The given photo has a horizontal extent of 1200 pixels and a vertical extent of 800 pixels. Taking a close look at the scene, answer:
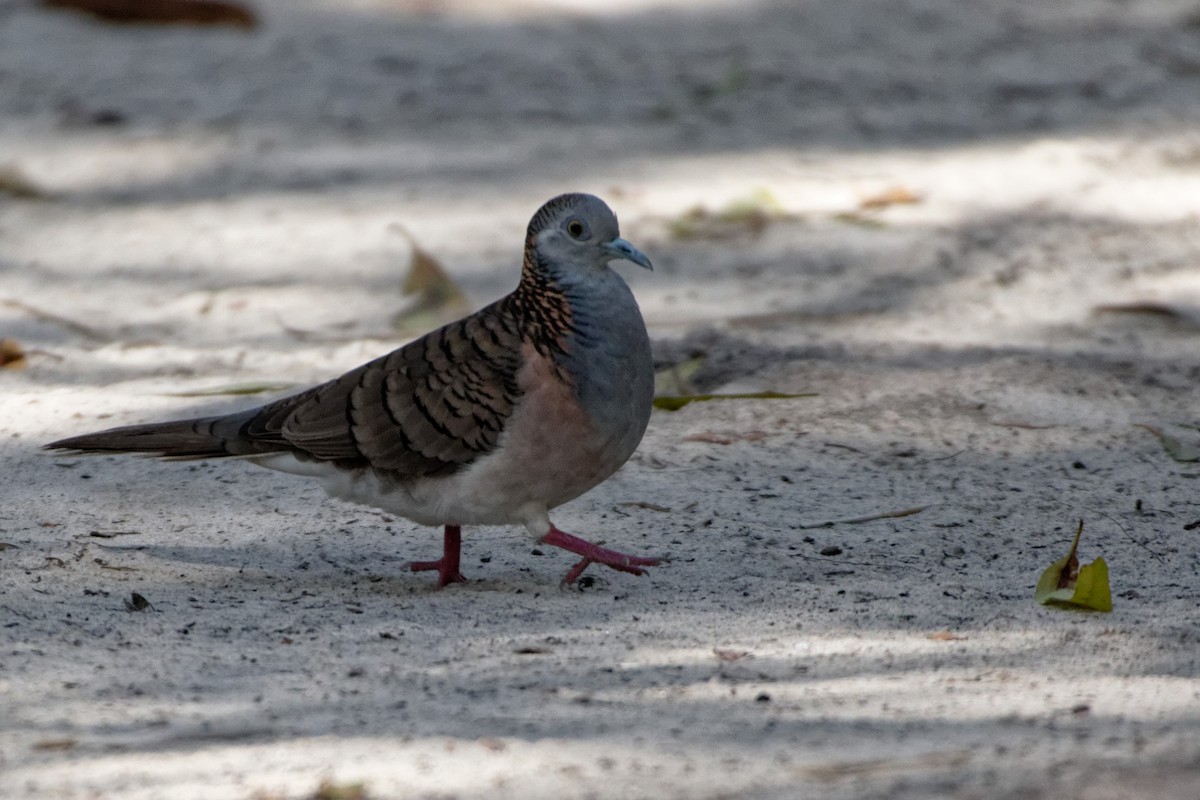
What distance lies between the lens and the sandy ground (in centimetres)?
290

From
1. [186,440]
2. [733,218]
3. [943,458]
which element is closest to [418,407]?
[186,440]

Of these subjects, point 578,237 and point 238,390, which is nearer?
point 578,237

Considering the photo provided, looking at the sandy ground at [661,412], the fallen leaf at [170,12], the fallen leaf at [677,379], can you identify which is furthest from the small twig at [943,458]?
the fallen leaf at [170,12]

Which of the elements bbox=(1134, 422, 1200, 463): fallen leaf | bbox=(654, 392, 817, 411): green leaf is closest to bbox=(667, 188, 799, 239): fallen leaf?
bbox=(654, 392, 817, 411): green leaf

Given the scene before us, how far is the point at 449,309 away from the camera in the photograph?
6.45m

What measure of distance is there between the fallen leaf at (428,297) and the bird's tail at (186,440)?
85.8 inches

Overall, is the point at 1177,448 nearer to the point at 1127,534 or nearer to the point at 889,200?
the point at 1127,534

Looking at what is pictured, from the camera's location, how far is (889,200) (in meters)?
7.48

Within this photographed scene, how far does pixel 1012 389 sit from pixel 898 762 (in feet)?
9.75

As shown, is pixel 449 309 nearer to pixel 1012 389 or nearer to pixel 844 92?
pixel 1012 389

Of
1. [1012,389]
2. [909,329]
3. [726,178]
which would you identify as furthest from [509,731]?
[726,178]

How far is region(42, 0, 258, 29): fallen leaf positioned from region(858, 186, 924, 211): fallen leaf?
395 cm

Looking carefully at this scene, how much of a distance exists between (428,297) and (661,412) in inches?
62.2

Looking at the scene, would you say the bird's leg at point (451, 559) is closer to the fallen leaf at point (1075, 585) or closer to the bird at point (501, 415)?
the bird at point (501, 415)
